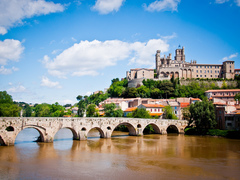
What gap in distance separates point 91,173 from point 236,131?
102 feet

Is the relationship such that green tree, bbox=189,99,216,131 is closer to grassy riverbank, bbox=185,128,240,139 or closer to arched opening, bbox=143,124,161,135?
grassy riverbank, bbox=185,128,240,139

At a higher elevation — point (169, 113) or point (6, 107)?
point (6, 107)

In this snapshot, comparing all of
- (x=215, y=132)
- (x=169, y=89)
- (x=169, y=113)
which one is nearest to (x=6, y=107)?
(x=169, y=113)

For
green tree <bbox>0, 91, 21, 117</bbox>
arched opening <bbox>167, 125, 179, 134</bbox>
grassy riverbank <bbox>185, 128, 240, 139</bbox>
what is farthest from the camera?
arched opening <bbox>167, 125, 179, 134</bbox>

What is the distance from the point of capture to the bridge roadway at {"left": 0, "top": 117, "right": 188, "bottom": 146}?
2865 centimetres

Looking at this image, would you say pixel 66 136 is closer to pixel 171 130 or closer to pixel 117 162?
pixel 117 162

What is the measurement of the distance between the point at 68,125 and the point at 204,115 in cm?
2581

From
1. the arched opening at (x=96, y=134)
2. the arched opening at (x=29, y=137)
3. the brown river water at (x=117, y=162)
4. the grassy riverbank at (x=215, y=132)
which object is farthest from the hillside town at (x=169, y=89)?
the brown river water at (x=117, y=162)

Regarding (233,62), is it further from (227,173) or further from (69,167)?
(69,167)

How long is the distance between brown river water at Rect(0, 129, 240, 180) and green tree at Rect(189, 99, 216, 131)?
13739 millimetres

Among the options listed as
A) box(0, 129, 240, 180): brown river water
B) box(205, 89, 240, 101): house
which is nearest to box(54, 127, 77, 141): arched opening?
box(0, 129, 240, 180): brown river water

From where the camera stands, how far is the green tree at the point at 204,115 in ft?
A: 143

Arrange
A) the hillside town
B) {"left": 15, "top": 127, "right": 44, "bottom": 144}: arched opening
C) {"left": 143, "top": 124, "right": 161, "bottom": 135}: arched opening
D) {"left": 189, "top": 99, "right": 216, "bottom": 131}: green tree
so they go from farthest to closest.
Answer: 1. the hillside town
2. {"left": 143, "top": 124, "right": 161, "bottom": 135}: arched opening
3. {"left": 189, "top": 99, "right": 216, "bottom": 131}: green tree
4. {"left": 15, "top": 127, "right": 44, "bottom": 144}: arched opening

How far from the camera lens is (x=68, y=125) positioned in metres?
33.3
